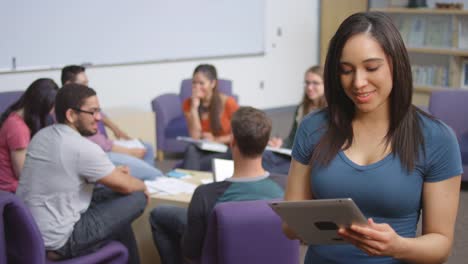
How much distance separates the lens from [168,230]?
3.79 meters

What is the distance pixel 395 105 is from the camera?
176cm

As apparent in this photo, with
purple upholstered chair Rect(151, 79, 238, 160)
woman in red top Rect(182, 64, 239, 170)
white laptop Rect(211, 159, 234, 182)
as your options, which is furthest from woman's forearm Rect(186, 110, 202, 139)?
white laptop Rect(211, 159, 234, 182)

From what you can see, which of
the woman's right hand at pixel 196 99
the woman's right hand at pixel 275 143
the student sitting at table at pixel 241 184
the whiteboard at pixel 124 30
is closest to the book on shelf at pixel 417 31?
the whiteboard at pixel 124 30

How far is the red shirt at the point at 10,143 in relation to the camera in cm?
438

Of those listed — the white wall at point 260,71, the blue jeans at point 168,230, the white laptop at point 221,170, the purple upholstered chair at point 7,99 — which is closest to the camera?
the blue jeans at point 168,230

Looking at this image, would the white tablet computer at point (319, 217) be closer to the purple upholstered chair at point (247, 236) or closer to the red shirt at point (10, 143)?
Answer: the purple upholstered chair at point (247, 236)

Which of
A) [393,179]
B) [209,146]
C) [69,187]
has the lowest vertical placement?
[209,146]

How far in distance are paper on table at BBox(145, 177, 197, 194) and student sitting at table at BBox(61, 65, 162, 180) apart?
6.8 inches

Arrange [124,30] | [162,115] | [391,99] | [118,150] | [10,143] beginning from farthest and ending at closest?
1. [124,30]
2. [162,115]
3. [118,150]
4. [10,143]
5. [391,99]

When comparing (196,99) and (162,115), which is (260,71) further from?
(196,99)

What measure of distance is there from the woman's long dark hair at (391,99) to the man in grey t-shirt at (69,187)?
197 centimetres

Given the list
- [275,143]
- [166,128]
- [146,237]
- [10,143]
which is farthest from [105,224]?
[166,128]

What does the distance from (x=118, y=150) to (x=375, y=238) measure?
433 cm

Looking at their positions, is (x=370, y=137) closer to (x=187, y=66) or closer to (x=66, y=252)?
(x=66, y=252)
